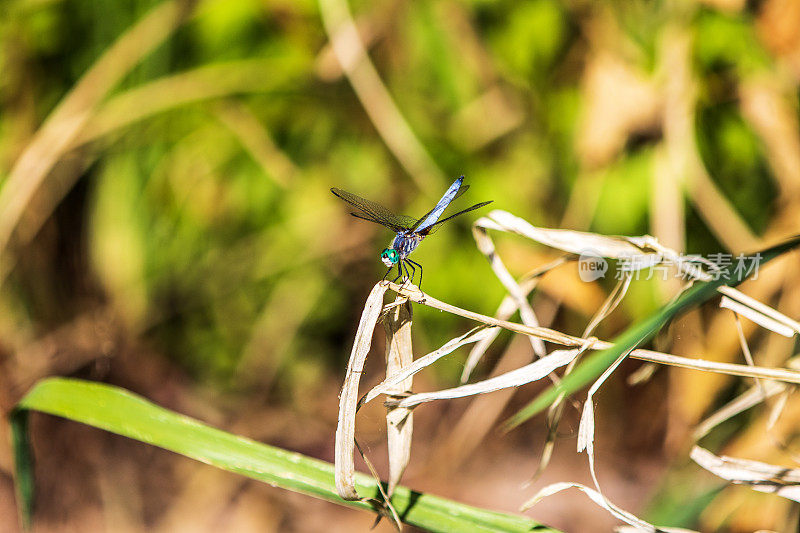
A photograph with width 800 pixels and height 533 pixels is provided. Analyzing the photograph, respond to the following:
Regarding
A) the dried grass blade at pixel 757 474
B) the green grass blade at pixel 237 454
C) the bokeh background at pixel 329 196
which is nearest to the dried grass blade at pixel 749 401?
the dried grass blade at pixel 757 474

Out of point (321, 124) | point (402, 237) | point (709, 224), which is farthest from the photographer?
point (321, 124)

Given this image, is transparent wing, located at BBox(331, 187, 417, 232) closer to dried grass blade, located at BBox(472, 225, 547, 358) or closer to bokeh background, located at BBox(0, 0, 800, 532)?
dried grass blade, located at BBox(472, 225, 547, 358)

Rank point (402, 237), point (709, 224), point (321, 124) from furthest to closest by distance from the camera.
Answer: point (321, 124), point (709, 224), point (402, 237)

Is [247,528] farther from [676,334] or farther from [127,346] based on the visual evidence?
[676,334]

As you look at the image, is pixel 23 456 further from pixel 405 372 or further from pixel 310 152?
pixel 310 152

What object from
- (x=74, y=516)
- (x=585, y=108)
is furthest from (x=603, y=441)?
(x=74, y=516)

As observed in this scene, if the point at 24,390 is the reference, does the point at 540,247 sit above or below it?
above

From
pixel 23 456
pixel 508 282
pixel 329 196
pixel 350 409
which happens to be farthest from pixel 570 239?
pixel 329 196

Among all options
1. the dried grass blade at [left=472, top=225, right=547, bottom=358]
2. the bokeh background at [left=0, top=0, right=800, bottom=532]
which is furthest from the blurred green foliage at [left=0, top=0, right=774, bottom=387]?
the dried grass blade at [left=472, top=225, right=547, bottom=358]
